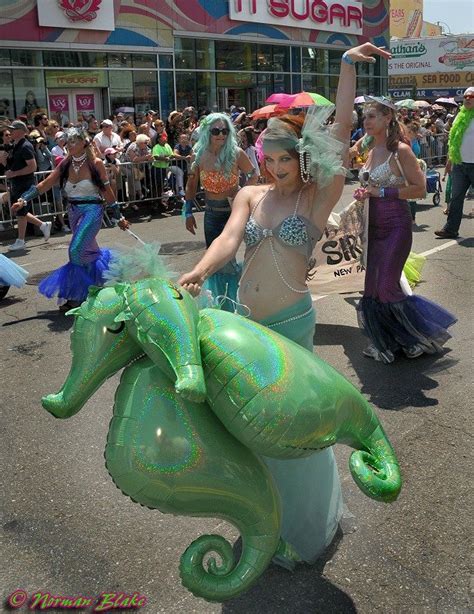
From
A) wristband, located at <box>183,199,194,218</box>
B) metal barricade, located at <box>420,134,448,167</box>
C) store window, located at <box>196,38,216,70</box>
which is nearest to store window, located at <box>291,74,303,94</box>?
store window, located at <box>196,38,216,70</box>

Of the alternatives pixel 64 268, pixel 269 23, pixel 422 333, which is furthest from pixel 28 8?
pixel 422 333

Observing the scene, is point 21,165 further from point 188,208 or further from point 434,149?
point 434,149

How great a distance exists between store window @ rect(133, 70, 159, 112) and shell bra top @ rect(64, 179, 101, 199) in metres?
15.7

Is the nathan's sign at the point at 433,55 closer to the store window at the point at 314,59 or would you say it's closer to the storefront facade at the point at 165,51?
the storefront facade at the point at 165,51

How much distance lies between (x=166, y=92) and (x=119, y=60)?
2056 millimetres

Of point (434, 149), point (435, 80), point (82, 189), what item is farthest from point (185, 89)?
point (435, 80)

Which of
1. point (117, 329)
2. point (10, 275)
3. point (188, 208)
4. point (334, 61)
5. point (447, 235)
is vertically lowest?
point (447, 235)

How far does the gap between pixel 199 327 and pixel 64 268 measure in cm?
512

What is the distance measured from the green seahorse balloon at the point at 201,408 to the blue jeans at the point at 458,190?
28.0 ft

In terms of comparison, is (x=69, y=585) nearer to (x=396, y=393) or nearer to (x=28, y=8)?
(x=396, y=393)

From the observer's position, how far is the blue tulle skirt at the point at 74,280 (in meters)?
6.89

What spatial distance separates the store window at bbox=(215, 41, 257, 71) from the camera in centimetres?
2434

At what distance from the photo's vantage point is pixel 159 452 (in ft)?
6.69

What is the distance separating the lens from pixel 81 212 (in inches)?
270
